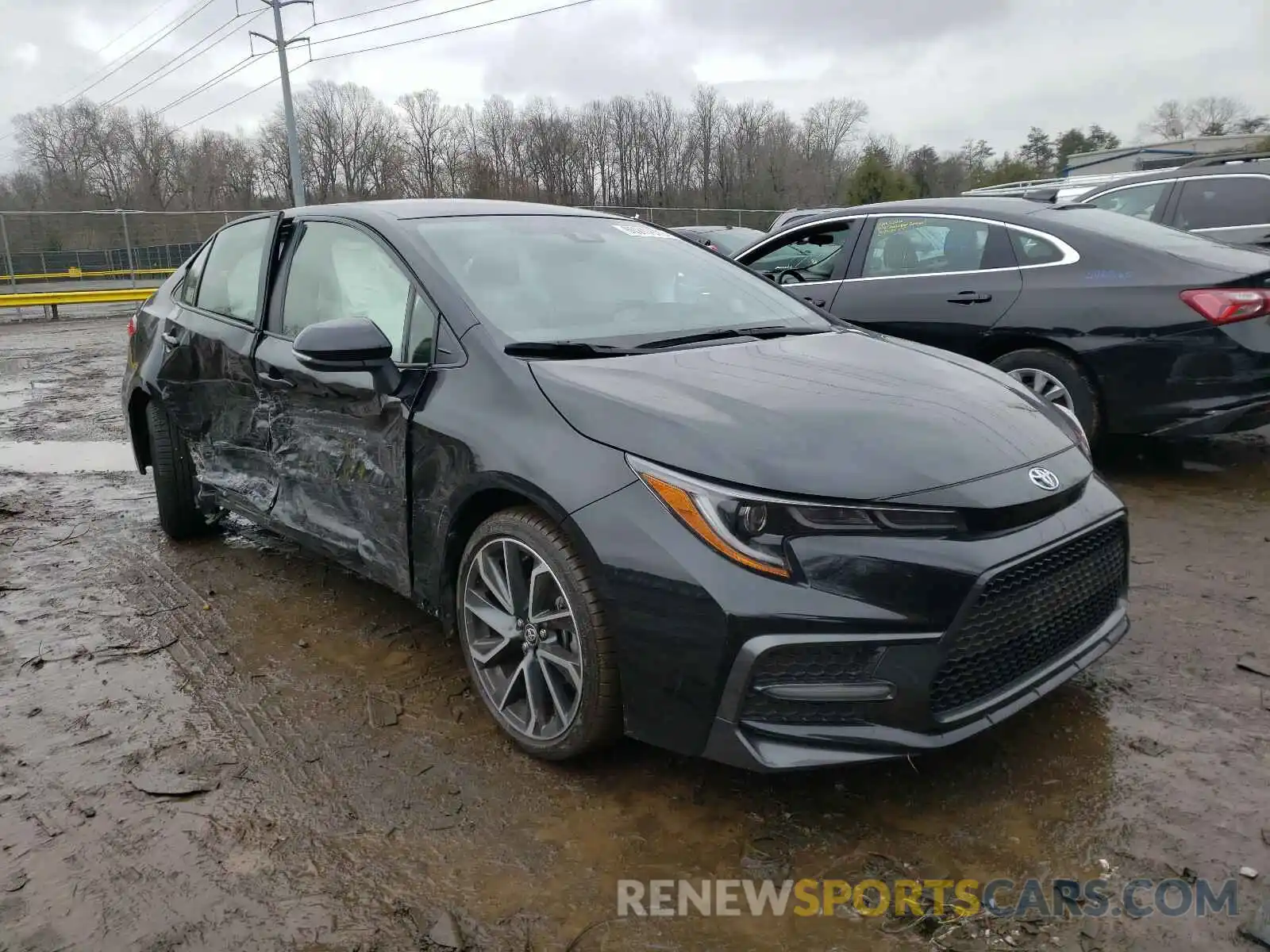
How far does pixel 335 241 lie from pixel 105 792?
6.77 ft

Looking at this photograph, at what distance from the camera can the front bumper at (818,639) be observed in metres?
2.08

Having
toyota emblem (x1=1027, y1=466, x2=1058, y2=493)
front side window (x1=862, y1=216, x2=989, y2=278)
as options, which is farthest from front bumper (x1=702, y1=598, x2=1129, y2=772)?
front side window (x1=862, y1=216, x2=989, y2=278)

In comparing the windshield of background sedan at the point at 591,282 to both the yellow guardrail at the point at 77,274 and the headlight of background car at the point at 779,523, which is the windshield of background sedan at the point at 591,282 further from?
the yellow guardrail at the point at 77,274

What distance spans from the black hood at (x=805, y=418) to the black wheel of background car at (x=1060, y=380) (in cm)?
221

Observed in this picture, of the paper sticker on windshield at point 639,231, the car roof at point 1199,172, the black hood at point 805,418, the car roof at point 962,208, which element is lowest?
the black hood at point 805,418

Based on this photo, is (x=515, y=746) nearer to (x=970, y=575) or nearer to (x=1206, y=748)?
(x=970, y=575)

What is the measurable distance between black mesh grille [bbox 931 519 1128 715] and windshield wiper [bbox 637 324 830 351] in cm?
124

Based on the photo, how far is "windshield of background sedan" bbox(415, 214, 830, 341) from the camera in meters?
2.97

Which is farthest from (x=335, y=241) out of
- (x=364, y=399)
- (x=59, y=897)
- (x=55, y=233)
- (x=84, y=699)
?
(x=55, y=233)

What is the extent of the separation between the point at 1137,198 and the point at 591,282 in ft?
24.0

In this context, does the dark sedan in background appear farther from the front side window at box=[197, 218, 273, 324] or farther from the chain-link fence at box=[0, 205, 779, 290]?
the chain-link fence at box=[0, 205, 779, 290]

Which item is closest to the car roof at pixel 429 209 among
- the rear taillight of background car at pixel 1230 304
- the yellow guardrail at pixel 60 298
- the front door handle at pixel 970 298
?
the front door handle at pixel 970 298

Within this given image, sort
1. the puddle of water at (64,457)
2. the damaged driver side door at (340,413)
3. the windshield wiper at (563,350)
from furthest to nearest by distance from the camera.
Answer: 1. the puddle of water at (64,457)
2. the damaged driver side door at (340,413)
3. the windshield wiper at (563,350)

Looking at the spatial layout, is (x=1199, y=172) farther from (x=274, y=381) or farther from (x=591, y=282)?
(x=274, y=381)
